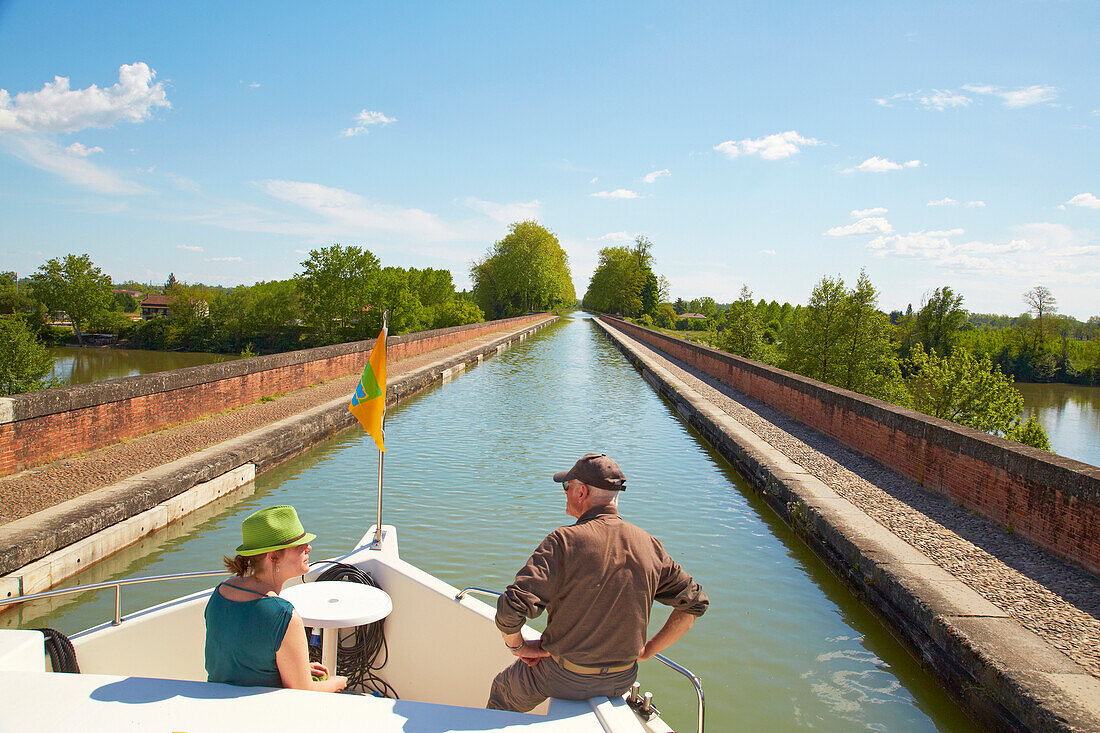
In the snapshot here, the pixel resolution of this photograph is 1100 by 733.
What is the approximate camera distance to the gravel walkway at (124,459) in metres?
6.37

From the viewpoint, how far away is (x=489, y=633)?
10.5 feet

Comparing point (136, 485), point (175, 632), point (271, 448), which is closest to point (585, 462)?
point (175, 632)

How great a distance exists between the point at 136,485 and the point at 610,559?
641 centimetres

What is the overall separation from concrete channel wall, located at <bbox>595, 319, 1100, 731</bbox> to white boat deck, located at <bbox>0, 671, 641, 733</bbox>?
2569mm

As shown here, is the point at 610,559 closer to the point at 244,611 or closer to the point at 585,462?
the point at 585,462

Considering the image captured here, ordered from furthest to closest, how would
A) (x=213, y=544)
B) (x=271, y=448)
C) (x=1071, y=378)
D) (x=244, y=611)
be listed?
(x=1071, y=378)
(x=271, y=448)
(x=213, y=544)
(x=244, y=611)

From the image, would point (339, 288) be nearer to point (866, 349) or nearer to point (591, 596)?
point (866, 349)

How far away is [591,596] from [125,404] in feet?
28.8

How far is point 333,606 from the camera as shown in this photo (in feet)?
10.1

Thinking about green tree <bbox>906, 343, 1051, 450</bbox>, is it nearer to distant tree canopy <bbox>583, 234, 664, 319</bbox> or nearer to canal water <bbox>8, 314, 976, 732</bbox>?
canal water <bbox>8, 314, 976, 732</bbox>

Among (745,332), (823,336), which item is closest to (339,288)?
(745,332)

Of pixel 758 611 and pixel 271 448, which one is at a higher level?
pixel 271 448

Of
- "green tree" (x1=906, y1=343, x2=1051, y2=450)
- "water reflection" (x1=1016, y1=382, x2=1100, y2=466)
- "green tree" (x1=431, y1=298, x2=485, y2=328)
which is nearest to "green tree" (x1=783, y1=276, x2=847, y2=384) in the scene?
"green tree" (x1=906, y1=343, x2=1051, y2=450)

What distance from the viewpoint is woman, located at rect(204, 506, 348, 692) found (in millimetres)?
2322
